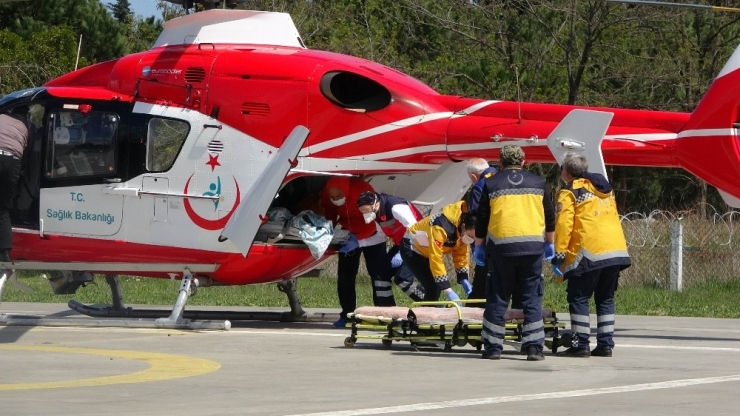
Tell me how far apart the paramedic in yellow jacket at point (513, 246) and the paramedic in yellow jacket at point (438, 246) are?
1.54 meters

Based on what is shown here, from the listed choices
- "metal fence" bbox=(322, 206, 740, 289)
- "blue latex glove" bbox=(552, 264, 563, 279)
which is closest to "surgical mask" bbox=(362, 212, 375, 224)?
"blue latex glove" bbox=(552, 264, 563, 279)

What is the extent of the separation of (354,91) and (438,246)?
2359 millimetres

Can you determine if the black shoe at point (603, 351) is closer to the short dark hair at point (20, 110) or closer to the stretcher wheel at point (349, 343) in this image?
the stretcher wheel at point (349, 343)

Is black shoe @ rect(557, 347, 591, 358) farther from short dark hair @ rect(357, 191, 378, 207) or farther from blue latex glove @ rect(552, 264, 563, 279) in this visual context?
short dark hair @ rect(357, 191, 378, 207)

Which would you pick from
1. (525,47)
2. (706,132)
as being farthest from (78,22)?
(706,132)

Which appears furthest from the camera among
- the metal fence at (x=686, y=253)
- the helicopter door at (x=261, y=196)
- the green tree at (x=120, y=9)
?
the green tree at (x=120, y=9)

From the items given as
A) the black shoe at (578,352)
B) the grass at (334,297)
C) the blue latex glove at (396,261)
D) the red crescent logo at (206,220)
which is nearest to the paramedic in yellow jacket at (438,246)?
the blue latex glove at (396,261)

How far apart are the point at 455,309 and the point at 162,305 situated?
7.88m

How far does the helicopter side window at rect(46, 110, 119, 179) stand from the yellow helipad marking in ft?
9.90

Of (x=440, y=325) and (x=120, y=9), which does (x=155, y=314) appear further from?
(x=120, y=9)

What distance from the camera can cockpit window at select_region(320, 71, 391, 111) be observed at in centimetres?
1358

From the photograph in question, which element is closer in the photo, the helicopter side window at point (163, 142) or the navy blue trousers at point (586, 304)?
the navy blue trousers at point (586, 304)

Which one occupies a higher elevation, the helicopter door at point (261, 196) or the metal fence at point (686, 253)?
the helicopter door at point (261, 196)

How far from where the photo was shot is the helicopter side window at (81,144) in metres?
14.0
